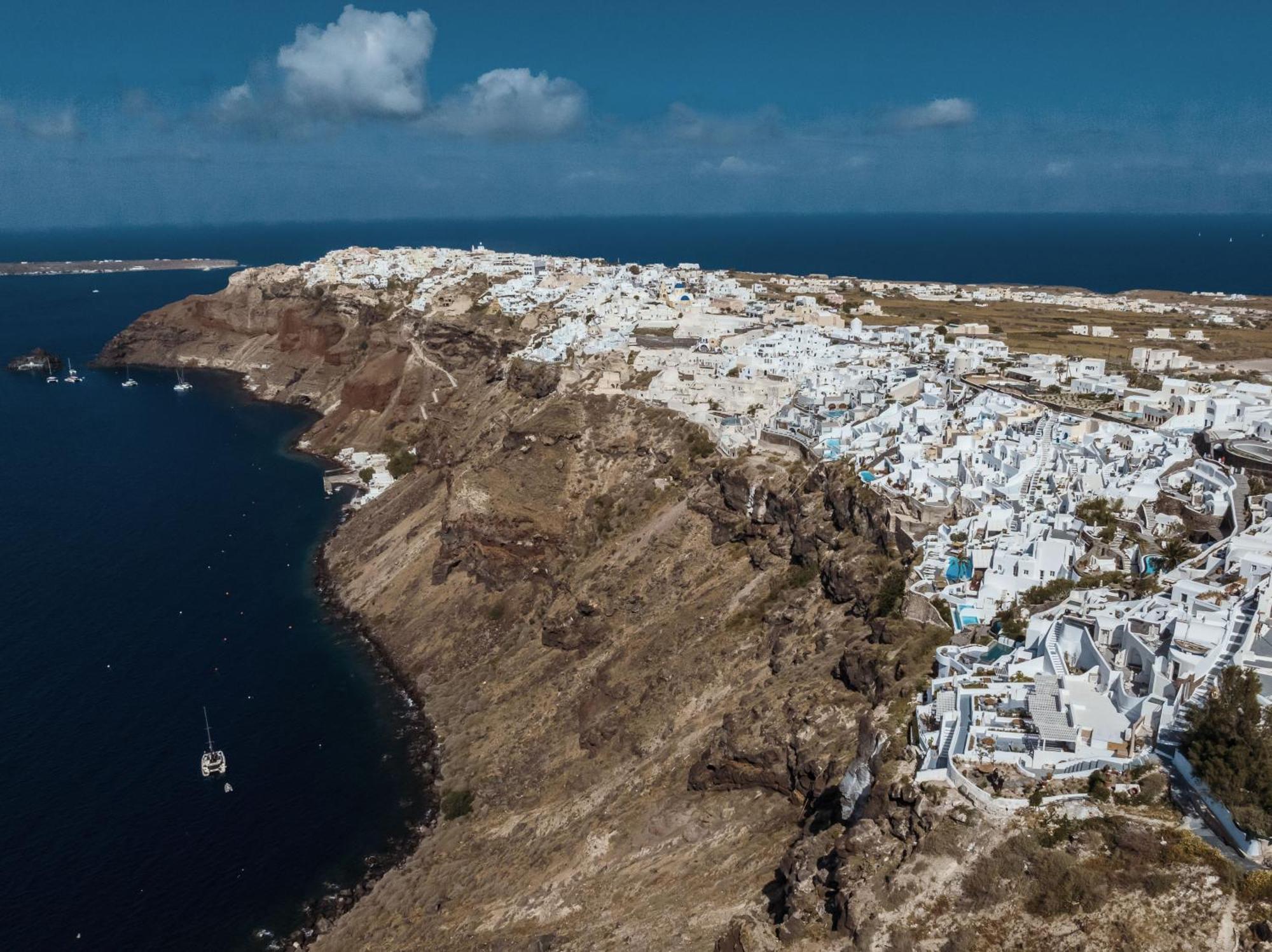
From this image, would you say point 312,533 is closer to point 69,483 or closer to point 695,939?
point 69,483

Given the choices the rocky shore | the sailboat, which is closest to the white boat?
the sailboat

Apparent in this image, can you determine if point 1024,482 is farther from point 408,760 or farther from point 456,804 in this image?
point 408,760

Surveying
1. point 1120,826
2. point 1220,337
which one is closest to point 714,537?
point 1120,826

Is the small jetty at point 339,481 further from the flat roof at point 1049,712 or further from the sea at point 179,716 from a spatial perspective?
the flat roof at point 1049,712

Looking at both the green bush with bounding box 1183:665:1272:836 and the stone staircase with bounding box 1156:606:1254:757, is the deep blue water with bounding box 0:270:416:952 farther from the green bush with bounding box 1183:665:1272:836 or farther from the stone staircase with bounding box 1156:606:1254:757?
the green bush with bounding box 1183:665:1272:836

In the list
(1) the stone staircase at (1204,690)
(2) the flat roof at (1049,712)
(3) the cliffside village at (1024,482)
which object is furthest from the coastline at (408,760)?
(1) the stone staircase at (1204,690)
